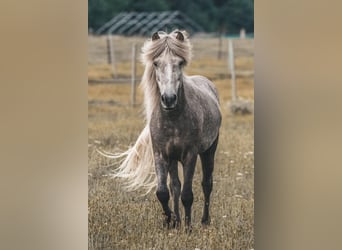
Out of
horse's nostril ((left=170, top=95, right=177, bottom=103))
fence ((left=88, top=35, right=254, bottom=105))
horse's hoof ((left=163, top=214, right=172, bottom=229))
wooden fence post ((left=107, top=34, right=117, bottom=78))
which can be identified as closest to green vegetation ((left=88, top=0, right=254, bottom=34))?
fence ((left=88, top=35, right=254, bottom=105))

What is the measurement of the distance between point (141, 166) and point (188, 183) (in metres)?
0.21

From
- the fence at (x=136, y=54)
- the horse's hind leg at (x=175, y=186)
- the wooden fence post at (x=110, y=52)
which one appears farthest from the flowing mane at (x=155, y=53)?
the wooden fence post at (x=110, y=52)

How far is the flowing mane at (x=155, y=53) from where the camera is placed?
2.12m

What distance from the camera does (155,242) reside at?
2217 millimetres

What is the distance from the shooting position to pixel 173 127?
85.5 inches

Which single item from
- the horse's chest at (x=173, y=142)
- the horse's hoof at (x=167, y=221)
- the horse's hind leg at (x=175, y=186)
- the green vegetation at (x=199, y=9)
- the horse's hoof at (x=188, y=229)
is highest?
the green vegetation at (x=199, y=9)

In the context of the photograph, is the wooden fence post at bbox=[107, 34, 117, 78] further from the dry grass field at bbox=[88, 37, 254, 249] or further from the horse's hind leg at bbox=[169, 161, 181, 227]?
the horse's hind leg at bbox=[169, 161, 181, 227]

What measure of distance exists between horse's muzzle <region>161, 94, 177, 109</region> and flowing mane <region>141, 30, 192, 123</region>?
6 cm

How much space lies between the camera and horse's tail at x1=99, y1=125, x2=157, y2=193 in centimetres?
228

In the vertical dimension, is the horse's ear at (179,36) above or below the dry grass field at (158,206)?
above

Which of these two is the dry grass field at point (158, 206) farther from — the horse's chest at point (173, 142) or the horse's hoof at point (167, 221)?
the horse's chest at point (173, 142)
